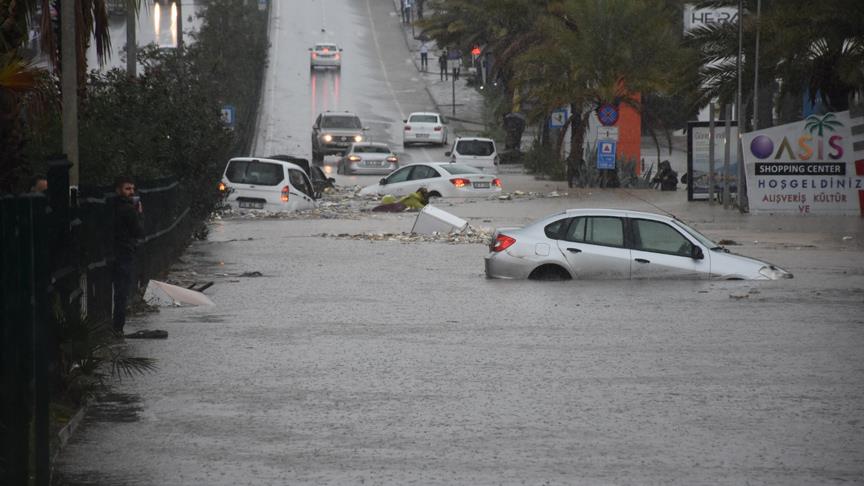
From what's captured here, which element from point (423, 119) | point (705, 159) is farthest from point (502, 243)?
point (423, 119)

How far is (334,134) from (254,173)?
2459 centimetres

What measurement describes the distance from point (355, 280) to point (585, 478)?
14571mm

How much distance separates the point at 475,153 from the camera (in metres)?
55.9

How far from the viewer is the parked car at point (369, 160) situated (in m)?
57.2

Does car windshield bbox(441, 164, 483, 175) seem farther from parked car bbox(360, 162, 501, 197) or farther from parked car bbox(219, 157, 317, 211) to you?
parked car bbox(219, 157, 317, 211)

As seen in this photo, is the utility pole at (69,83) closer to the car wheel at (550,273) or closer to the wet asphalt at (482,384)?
the wet asphalt at (482,384)

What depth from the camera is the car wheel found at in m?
22.3

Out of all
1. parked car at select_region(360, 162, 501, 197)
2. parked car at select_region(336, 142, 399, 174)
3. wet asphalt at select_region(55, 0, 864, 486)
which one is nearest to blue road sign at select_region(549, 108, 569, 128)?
parked car at select_region(336, 142, 399, 174)

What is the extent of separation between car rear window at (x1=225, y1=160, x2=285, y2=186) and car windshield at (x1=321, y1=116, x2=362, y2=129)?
24407 millimetres

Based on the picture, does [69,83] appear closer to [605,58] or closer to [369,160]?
[605,58]

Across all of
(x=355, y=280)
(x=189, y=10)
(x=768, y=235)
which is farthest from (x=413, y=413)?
(x=189, y=10)

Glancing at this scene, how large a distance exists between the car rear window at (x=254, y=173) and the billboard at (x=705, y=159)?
11.7 meters

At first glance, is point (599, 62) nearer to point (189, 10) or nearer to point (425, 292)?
point (425, 292)

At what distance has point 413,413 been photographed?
11.3 meters
